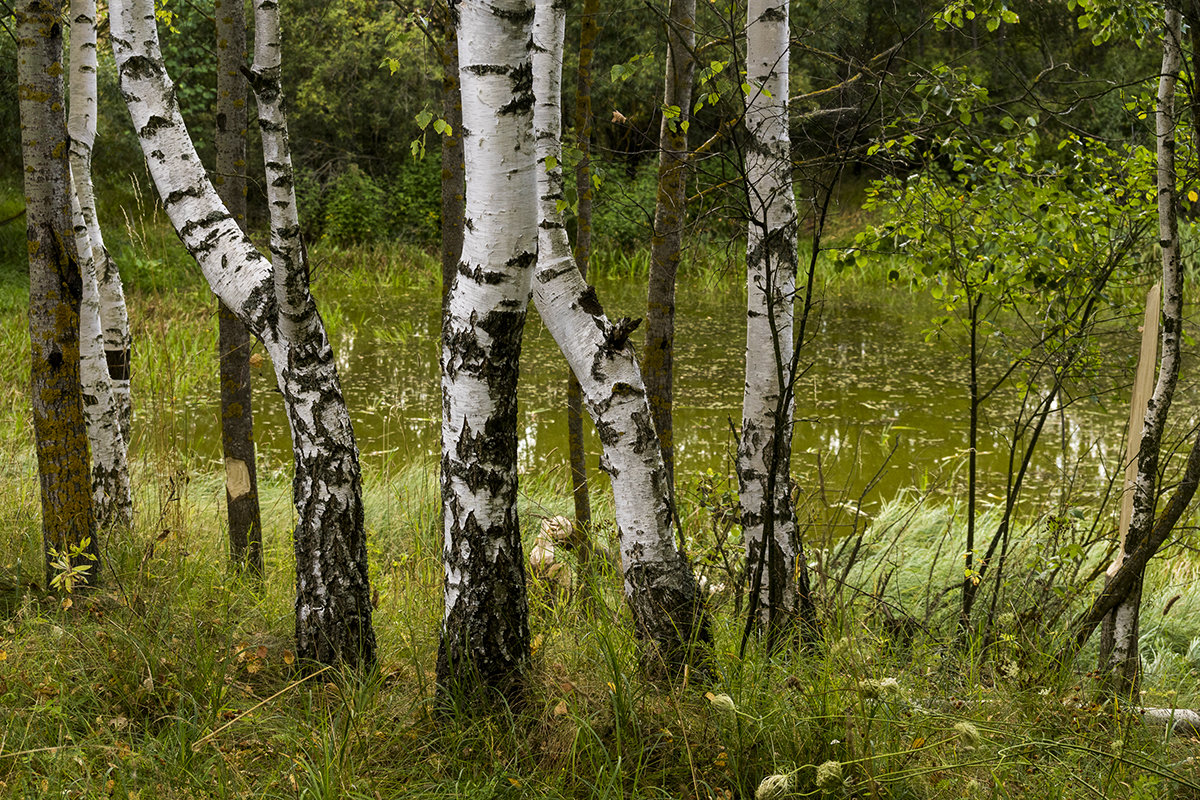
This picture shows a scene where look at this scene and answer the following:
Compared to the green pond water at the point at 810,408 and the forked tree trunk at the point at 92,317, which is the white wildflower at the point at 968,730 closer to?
the green pond water at the point at 810,408

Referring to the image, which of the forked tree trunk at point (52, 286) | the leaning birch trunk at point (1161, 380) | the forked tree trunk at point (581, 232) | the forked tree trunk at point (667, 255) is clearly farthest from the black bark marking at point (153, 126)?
the leaning birch trunk at point (1161, 380)

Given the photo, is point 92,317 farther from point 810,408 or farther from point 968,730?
point 810,408

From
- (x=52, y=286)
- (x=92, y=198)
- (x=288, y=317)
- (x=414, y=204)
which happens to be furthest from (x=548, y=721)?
(x=414, y=204)

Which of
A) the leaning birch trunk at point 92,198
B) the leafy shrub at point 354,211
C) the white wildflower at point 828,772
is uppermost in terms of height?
the leafy shrub at point 354,211

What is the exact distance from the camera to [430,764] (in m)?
2.00

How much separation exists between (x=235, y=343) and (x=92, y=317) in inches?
22.8

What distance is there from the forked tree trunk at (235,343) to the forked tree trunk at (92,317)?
0.39 metres

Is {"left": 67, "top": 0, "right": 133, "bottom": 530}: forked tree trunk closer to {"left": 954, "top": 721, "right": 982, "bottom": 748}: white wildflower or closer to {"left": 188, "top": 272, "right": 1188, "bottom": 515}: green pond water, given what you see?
{"left": 188, "top": 272, "right": 1188, "bottom": 515}: green pond water

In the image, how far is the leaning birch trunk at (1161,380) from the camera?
8.46 feet

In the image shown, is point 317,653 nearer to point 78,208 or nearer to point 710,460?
point 78,208

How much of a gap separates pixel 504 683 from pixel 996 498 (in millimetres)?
4631

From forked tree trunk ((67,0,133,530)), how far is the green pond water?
66.2 inches

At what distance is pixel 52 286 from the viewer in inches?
109

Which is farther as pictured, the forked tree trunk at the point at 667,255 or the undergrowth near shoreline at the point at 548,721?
the forked tree trunk at the point at 667,255
